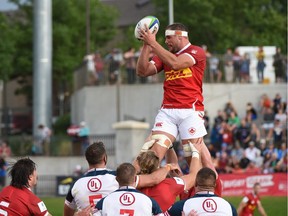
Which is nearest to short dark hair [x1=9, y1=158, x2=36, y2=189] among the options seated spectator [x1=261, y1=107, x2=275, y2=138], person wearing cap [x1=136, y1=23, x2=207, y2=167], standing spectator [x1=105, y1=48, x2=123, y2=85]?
person wearing cap [x1=136, y1=23, x2=207, y2=167]

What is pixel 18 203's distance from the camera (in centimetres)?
1111

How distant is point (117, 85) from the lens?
43.3 meters

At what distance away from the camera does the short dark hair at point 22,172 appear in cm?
1112

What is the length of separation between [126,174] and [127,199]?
→ 0.83ft

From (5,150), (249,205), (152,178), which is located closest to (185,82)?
(152,178)

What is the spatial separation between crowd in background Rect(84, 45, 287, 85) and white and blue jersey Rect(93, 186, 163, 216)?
2897 centimetres

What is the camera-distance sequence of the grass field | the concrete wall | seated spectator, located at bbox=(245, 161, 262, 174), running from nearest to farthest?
1. the grass field
2. seated spectator, located at bbox=(245, 161, 262, 174)
3. the concrete wall

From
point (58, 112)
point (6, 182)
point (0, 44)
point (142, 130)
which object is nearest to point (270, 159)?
point (142, 130)

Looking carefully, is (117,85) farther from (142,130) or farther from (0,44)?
(0,44)

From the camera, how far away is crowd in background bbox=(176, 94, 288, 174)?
32.7 m

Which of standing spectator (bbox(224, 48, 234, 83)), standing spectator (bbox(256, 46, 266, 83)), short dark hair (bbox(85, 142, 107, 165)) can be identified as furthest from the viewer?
standing spectator (bbox(224, 48, 234, 83))

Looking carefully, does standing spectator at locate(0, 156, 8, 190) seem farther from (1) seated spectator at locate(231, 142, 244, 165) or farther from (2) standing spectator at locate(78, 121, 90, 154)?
(1) seated spectator at locate(231, 142, 244, 165)

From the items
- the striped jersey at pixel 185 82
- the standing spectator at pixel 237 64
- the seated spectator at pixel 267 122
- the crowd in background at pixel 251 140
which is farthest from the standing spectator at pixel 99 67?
the striped jersey at pixel 185 82

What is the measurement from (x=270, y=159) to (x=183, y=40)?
63.9ft
